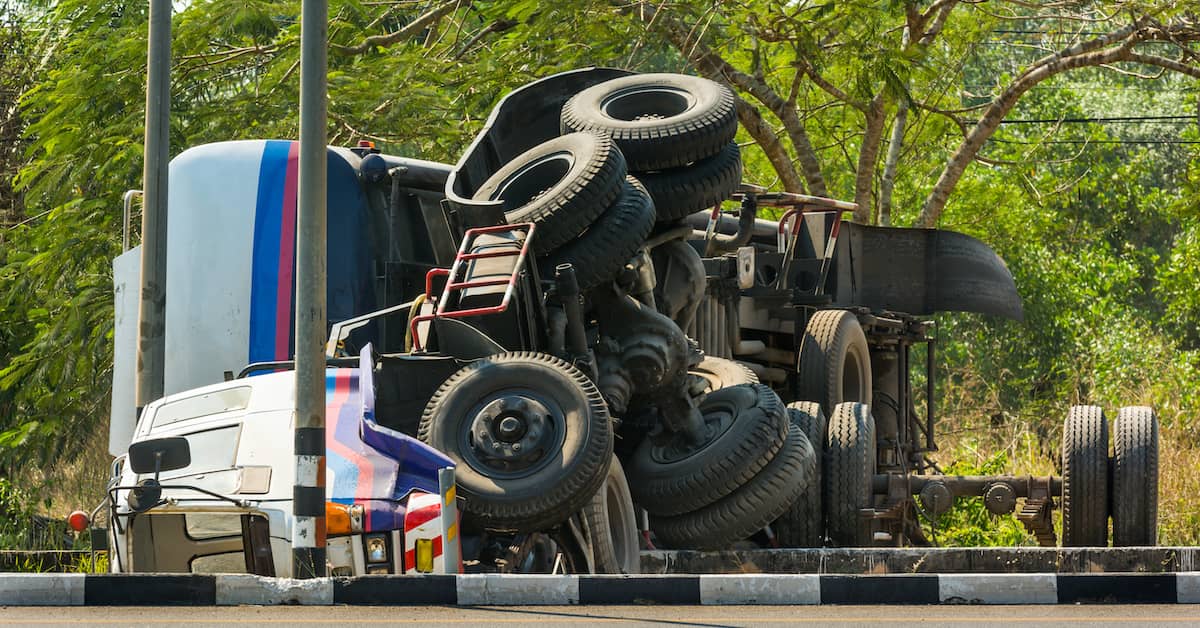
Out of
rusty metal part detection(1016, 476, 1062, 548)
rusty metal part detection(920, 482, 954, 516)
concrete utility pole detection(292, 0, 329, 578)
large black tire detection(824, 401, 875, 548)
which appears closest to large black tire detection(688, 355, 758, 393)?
large black tire detection(824, 401, 875, 548)

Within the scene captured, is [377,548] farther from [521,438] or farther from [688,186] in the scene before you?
[688,186]

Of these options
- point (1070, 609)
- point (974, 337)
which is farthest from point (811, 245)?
point (974, 337)

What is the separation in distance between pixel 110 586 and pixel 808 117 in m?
18.0

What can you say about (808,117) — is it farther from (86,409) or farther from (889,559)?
(889,559)

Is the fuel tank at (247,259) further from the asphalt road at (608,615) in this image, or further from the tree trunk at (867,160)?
the tree trunk at (867,160)

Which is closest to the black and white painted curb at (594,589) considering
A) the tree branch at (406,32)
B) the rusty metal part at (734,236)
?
the rusty metal part at (734,236)

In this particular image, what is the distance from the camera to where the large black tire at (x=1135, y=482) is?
12.3 m

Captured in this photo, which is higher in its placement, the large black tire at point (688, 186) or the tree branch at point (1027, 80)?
the tree branch at point (1027, 80)

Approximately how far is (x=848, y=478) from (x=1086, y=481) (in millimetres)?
1791

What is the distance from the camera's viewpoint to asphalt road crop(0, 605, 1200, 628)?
7.06 meters

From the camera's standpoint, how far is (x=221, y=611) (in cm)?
745

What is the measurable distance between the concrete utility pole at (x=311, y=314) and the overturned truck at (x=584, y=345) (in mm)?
199

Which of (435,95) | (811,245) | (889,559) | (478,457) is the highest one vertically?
(435,95)

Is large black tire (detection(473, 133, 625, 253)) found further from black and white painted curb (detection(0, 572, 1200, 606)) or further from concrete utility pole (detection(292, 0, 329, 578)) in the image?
black and white painted curb (detection(0, 572, 1200, 606))
